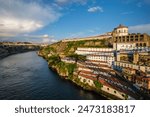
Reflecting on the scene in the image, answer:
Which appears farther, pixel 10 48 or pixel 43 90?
pixel 10 48

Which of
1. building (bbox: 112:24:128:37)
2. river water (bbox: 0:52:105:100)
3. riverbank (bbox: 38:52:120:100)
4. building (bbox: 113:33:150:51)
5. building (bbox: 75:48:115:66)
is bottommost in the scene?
river water (bbox: 0:52:105:100)

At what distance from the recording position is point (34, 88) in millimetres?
23906

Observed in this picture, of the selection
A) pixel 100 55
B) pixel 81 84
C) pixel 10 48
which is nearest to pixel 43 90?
pixel 81 84

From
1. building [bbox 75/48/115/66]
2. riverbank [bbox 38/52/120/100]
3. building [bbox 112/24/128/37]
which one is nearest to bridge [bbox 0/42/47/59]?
building [bbox 75/48/115/66]

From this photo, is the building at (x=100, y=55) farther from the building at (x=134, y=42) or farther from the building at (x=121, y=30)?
the building at (x=121, y=30)

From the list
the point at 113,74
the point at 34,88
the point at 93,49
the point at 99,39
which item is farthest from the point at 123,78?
the point at 99,39

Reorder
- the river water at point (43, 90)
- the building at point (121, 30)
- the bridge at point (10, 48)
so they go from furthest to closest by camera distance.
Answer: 1. the bridge at point (10, 48)
2. the building at point (121, 30)
3. the river water at point (43, 90)

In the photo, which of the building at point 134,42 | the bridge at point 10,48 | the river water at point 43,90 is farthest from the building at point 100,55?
the bridge at point 10,48

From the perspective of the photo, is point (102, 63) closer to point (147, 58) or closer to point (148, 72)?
point (147, 58)

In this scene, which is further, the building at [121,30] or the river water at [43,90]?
the building at [121,30]

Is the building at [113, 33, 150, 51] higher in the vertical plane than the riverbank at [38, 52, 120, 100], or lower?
higher

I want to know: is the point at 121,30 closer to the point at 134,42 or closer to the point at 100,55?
the point at 134,42

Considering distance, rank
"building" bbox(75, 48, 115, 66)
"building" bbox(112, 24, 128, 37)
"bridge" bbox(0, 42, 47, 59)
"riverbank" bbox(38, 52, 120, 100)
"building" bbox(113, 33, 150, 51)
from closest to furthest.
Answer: "riverbank" bbox(38, 52, 120, 100), "building" bbox(75, 48, 115, 66), "building" bbox(113, 33, 150, 51), "building" bbox(112, 24, 128, 37), "bridge" bbox(0, 42, 47, 59)

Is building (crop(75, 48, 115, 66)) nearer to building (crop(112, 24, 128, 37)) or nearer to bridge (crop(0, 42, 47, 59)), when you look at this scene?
building (crop(112, 24, 128, 37))
